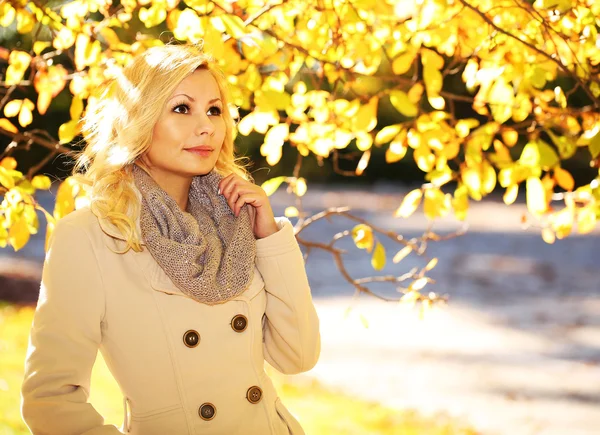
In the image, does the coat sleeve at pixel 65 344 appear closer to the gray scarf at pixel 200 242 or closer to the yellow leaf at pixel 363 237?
the gray scarf at pixel 200 242

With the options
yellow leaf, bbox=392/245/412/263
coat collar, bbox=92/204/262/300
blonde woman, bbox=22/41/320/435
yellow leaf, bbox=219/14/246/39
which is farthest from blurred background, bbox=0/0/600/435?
coat collar, bbox=92/204/262/300

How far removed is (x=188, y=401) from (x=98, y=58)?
138 cm

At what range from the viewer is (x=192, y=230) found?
176cm

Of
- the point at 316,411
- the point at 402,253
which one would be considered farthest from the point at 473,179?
the point at 316,411

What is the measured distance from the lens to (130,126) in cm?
173

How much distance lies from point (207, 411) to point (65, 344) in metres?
0.32

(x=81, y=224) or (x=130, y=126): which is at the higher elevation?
(x=130, y=126)

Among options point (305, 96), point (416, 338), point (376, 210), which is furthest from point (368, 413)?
point (376, 210)

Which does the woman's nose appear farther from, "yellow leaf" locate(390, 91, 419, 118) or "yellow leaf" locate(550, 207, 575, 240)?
"yellow leaf" locate(550, 207, 575, 240)

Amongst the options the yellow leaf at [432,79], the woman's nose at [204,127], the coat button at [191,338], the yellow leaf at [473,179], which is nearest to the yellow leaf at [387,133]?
the yellow leaf at [432,79]

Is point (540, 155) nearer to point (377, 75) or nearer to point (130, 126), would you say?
point (377, 75)

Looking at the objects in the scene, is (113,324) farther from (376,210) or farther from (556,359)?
(376,210)

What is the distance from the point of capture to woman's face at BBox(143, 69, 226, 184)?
175 centimetres

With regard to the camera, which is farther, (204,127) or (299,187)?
(299,187)
